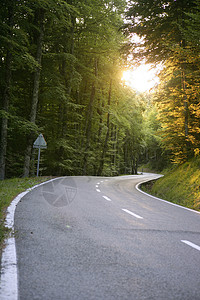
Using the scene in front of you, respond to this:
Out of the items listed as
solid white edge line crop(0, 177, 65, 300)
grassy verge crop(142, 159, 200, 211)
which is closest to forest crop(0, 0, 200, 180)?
grassy verge crop(142, 159, 200, 211)

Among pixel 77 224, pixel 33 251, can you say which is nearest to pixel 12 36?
pixel 77 224

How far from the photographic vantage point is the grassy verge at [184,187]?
38.7 ft

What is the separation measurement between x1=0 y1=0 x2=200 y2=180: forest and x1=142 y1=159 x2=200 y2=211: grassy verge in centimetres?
82

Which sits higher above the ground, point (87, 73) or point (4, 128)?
point (87, 73)

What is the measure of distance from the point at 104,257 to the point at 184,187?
10231 mm

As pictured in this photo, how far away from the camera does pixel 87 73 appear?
30.2m

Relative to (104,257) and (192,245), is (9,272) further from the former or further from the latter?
(192,245)

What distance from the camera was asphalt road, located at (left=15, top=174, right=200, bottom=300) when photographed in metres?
2.90

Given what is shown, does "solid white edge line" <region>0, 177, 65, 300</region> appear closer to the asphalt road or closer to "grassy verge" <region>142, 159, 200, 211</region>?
the asphalt road

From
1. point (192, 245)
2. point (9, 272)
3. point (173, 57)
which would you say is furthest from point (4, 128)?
point (9, 272)

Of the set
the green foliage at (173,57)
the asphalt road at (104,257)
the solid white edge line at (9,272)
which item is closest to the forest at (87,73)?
the green foliage at (173,57)

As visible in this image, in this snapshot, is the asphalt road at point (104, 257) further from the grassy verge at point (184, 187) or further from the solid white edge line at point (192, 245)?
the grassy verge at point (184, 187)

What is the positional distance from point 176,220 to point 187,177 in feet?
22.9

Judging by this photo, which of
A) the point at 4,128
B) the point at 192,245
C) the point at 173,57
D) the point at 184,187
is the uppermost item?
the point at 173,57
